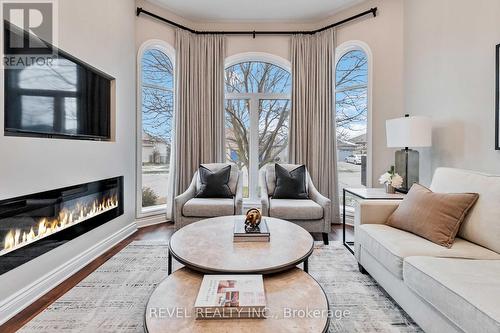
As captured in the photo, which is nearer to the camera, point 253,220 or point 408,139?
point 253,220

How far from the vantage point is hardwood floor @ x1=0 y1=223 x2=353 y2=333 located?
5.66 ft

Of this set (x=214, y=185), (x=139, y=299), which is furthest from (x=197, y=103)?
(x=139, y=299)

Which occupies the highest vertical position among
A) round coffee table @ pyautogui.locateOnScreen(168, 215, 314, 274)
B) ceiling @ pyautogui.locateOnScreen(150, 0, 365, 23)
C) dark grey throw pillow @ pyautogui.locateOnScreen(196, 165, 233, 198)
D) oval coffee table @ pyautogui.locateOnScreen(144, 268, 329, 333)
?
ceiling @ pyautogui.locateOnScreen(150, 0, 365, 23)

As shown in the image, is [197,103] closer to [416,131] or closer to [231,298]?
[416,131]

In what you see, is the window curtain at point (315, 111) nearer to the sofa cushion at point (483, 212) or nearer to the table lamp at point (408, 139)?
the table lamp at point (408, 139)

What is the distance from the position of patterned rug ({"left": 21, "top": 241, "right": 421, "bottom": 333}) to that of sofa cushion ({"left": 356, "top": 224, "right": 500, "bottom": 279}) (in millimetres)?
300

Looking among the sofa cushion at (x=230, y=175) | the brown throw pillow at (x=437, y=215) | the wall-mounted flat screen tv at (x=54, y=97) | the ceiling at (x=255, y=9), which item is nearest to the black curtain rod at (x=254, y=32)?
the ceiling at (x=255, y=9)

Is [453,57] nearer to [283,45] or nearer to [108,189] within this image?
[283,45]

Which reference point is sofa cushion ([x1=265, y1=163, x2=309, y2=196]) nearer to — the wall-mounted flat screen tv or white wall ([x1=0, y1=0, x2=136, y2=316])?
white wall ([x1=0, y1=0, x2=136, y2=316])

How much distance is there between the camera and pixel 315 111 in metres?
4.06

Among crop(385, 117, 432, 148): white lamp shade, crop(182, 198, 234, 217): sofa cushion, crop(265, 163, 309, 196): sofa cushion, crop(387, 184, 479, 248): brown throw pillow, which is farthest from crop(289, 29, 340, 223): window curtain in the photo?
crop(387, 184, 479, 248): brown throw pillow

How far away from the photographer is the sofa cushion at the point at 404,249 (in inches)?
65.3

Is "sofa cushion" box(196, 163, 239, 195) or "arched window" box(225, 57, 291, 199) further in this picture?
"arched window" box(225, 57, 291, 199)

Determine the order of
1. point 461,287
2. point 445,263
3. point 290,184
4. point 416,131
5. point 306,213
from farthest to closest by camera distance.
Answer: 1. point 290,184
2. point 306,213
3. point 416,131
4. point 445,263
5. point 461,287
